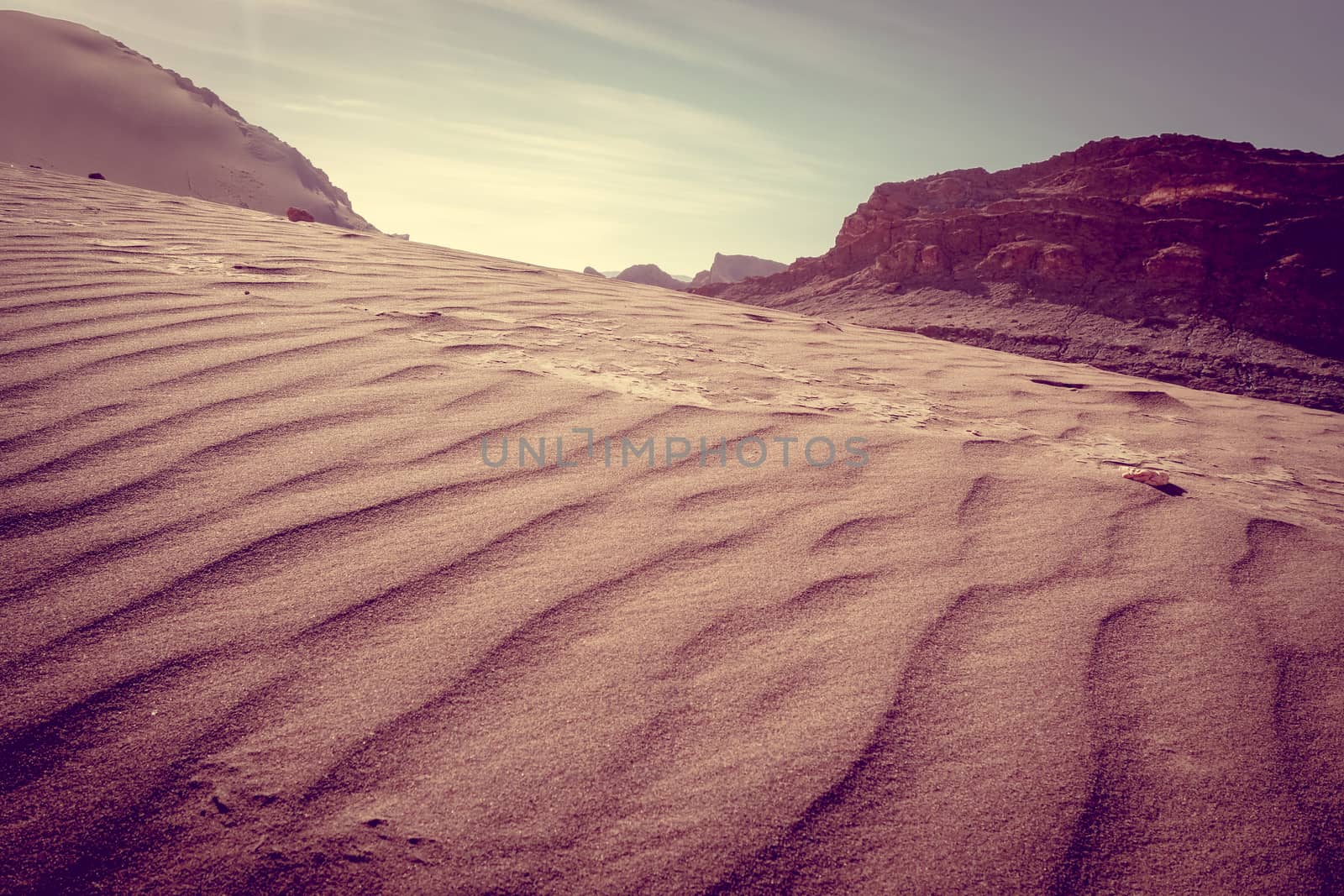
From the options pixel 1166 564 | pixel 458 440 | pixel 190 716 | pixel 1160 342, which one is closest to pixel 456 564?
pixel 190 716

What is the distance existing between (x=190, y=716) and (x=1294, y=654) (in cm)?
161

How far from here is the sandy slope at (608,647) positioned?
0.66 m

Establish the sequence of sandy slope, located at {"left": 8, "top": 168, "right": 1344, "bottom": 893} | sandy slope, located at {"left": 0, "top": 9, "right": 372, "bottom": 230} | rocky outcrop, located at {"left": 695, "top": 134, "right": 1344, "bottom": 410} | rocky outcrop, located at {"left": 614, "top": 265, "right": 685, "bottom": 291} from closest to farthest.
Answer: sandy slope, located at {"left": 8, "top": 168, "right": 1344, "bottom": 893}
rocky outcrop, located at {"left": 695, "top": 134, "right": 1344, "bottom": 410}
sandy slope, located at {"left": 0, "top": 9, "right": 372, "bottom": 230}
rocky outcrop, located at {"left": 614, "top": 265, "right": 685, "bottom": 291}

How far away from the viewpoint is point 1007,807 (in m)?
0.71

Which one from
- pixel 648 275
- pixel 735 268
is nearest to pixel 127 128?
pixel 648 275

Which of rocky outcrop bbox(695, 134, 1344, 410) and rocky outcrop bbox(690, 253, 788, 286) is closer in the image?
rocky outcrop bbox(695, 134, 1344, 410)

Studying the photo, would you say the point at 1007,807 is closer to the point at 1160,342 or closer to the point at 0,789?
the point at 0,789

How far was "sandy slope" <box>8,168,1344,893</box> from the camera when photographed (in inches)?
25.8

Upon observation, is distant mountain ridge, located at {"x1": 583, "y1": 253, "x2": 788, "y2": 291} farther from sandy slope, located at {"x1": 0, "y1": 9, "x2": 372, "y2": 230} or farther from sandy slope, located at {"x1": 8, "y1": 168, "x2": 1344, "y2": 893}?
sandy slope, located at {"x1": 8, "y1": 168, "x2": 1344, "y2": 893}

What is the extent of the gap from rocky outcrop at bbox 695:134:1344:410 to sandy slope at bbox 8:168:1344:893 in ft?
19.6

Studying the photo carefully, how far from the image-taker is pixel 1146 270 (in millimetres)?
8227

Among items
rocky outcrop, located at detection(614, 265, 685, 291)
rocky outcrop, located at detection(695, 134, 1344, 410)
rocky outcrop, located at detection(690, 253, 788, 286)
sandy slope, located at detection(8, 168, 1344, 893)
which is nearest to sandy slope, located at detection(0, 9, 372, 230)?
rocky outcrop, located at detection(614, 265, 685, 291)

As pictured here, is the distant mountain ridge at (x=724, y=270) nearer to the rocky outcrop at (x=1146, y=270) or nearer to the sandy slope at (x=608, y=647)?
the rocky outcrop at (x=1146, y=270)

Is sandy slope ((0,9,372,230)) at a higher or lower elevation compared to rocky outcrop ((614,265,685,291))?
higher
